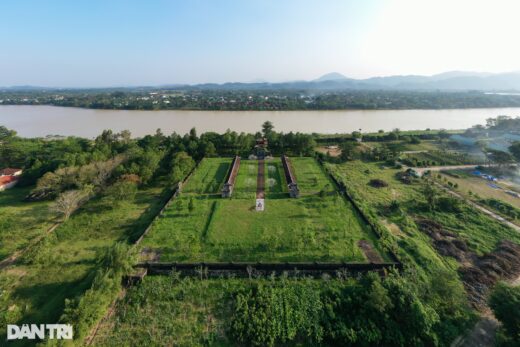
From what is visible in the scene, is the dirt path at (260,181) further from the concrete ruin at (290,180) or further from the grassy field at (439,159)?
the grassy field at (439,159)

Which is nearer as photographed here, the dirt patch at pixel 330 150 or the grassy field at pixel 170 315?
the grassy field at pixel 170 315

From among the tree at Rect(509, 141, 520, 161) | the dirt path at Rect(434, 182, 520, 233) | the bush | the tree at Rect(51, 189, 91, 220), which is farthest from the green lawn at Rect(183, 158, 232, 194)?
the tree at Rect(509, 141, 520, 161)

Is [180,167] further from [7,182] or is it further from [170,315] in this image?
[170,315]

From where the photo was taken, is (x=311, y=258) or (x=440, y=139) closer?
(x=311, y=258)

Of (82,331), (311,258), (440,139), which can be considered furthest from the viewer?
(440,139)

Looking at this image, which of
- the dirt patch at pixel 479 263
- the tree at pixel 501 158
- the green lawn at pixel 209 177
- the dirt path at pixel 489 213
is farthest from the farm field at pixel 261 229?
the tree at pixel 501 158

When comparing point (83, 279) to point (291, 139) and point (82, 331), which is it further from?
point (291, 139)

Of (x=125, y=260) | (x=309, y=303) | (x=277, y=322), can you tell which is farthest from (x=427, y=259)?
(x=125, y=260)
